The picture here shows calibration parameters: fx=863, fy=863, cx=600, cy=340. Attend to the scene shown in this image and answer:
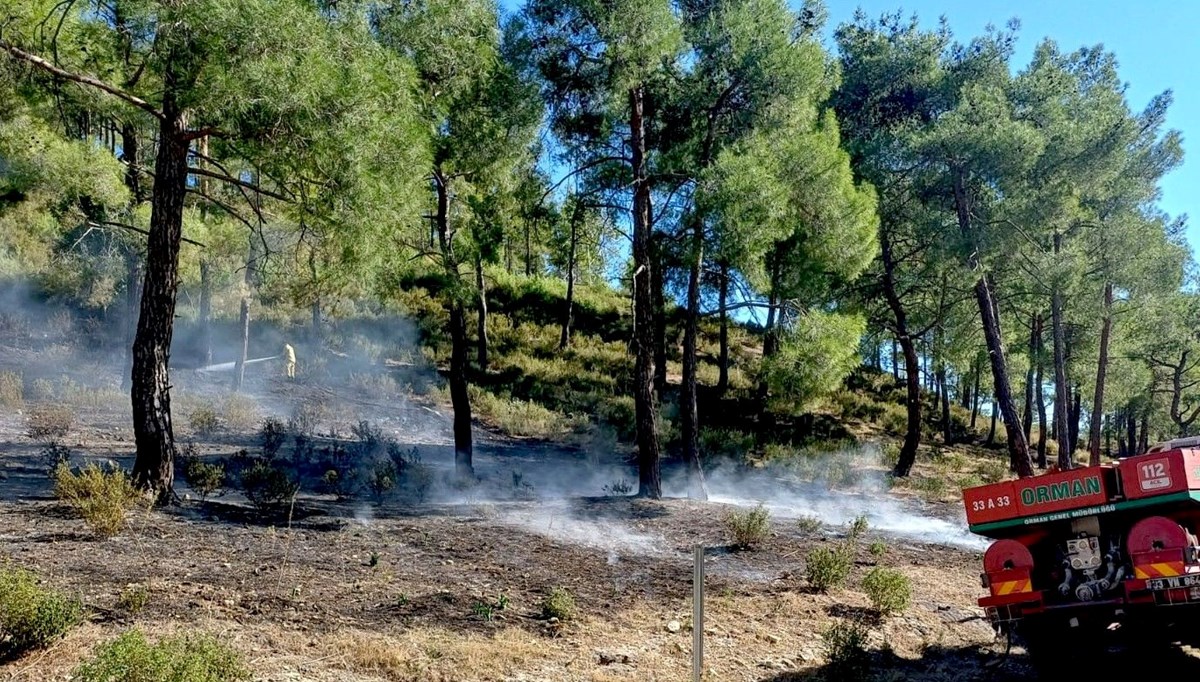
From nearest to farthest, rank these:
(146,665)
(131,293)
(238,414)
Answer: (146,665)
(238,414)
(131,293)

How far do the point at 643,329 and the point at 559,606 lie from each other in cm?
750

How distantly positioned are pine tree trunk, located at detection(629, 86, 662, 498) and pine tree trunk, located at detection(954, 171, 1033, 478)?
844cm

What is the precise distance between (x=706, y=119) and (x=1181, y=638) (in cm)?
1158

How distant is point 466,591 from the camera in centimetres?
754

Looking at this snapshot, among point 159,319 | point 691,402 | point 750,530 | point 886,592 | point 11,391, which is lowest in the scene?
point 886,592

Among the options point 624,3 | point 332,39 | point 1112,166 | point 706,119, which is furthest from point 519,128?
point 1112,166

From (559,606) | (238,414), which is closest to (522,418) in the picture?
(238,414)

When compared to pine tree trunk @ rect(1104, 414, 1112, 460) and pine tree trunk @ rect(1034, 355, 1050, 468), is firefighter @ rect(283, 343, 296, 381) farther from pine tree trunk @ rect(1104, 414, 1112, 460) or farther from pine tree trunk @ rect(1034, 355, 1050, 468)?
pine tree trunk @ rect(1104, 414, 1112, 460)

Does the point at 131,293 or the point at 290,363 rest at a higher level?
the point at 131,293

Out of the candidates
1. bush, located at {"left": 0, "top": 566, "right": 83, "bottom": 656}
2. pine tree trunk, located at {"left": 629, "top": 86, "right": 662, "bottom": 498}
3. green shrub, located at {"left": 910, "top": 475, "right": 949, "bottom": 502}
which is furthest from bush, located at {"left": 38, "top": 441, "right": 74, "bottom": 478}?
green shrub, located at {"left": 910, "top": 475, "right": 949, "bottom": 502}

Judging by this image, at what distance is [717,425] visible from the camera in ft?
88.6

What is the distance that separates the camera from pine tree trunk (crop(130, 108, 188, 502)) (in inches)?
373

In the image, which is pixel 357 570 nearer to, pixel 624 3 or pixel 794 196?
pixel 624 3

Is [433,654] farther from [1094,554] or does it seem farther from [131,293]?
[131,293]
